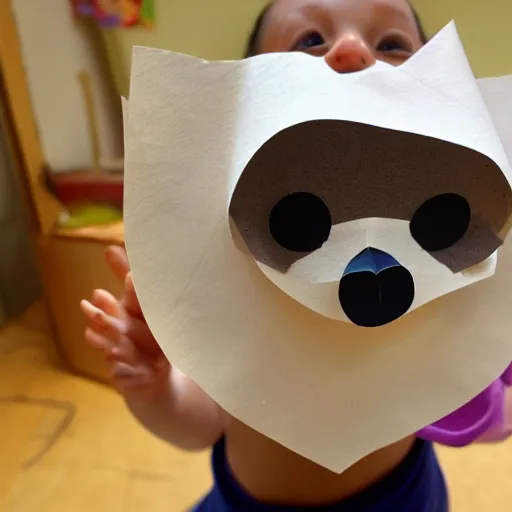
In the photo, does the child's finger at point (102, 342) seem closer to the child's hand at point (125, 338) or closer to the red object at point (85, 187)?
the child's hand at point (125, 338)

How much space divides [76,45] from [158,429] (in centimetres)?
57

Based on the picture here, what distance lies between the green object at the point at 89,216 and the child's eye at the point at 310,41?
0.45 metres

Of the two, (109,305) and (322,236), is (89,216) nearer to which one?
(109,305)

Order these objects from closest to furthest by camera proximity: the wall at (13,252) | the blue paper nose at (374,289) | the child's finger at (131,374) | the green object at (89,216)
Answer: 1. the blue paper nose at (374,289)
2. the child's finger at (131,374)
3. the green object at (89,216)
4. the wall at (13,252)

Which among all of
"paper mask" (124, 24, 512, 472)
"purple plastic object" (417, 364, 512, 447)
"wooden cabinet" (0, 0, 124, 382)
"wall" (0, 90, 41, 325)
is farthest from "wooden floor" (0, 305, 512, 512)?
"paper mask" (124, 24, 512, 472)

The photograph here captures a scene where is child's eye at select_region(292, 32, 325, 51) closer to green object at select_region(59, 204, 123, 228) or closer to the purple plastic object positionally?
Answer: the purple plastic object

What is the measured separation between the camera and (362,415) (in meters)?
0.26

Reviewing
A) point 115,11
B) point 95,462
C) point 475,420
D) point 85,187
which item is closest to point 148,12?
point 115,11

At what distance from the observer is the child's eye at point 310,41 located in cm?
30

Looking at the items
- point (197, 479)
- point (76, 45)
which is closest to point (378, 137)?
point (197, 479)

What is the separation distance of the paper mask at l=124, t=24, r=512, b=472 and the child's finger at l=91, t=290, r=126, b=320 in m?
0.09

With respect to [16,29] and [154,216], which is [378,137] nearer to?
[154,216]

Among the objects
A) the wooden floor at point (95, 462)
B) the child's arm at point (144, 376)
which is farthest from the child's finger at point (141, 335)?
the wooden floor at point (95, 462)

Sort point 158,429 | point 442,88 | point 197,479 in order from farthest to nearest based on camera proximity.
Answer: point 197,479
point 158,429
point 442,88
